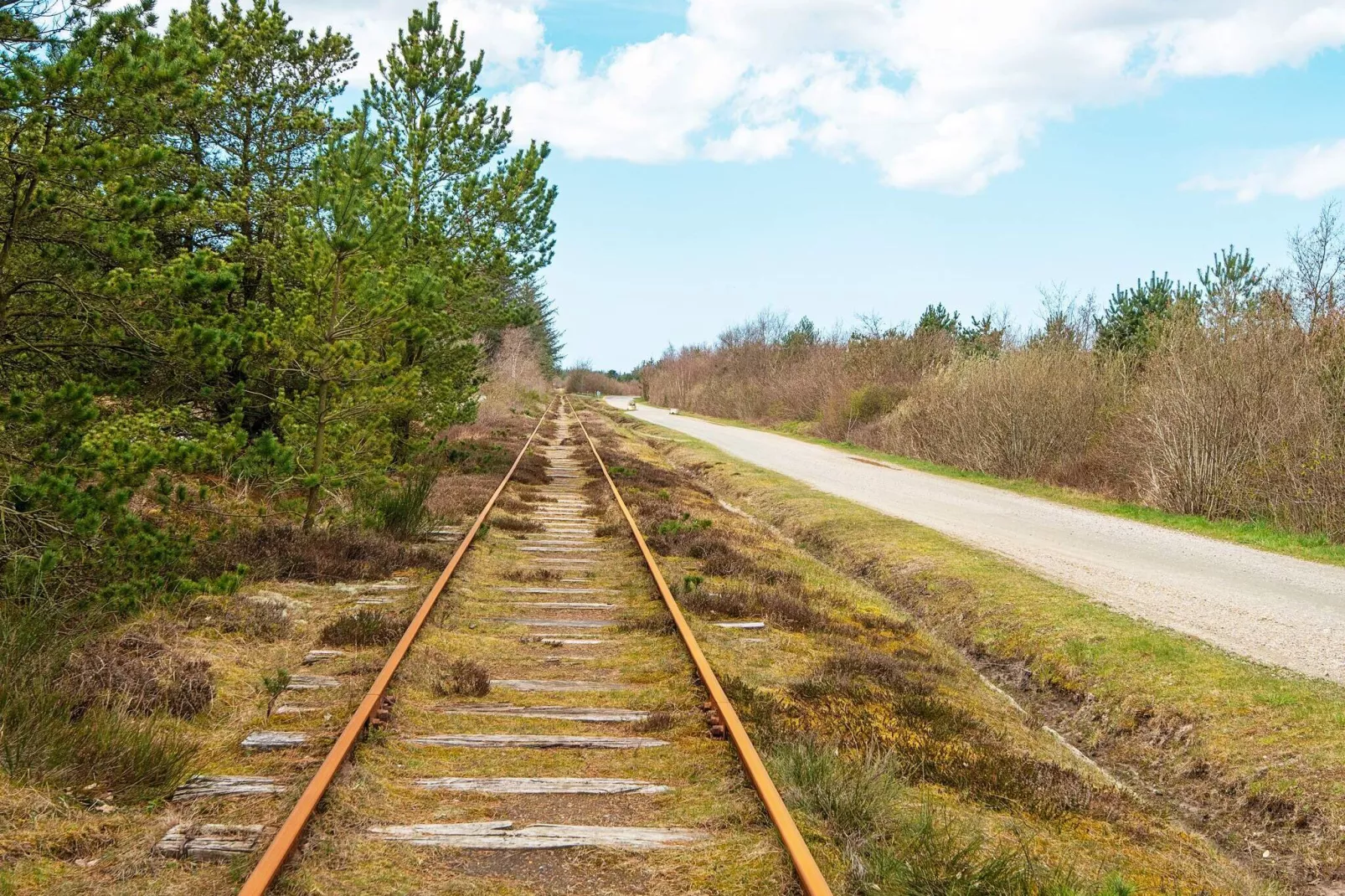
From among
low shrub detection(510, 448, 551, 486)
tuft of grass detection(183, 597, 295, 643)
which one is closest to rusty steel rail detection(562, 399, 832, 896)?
tuft of grass detection(183, 597, 295, 643)

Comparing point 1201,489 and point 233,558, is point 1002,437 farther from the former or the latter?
point 233,558

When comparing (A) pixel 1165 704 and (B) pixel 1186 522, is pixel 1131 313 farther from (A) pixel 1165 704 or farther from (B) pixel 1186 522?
(A) pixel 1165 704

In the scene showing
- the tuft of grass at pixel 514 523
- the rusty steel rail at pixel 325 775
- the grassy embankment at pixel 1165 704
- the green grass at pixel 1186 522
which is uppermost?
the green grass at pixel 1186 522

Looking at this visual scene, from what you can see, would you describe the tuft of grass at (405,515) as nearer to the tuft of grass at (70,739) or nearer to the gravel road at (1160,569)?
the tuft of grass at (70,739)

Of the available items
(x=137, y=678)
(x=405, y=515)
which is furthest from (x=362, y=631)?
(x=405, y=515)

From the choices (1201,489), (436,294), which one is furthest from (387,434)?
(1201,489)

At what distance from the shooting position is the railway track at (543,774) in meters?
3.50

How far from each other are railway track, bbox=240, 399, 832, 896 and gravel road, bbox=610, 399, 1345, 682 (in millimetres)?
4909

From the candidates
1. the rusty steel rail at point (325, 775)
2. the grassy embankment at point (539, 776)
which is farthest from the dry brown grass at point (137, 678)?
the grassy embankment at point (539, 776)

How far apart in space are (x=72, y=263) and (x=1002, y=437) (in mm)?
23490

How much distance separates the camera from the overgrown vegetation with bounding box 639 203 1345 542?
15.4m

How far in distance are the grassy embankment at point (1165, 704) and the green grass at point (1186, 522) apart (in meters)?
5.21

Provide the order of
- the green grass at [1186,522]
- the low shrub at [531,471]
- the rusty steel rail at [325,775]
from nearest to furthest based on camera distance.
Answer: the rusty steel rail at [325,775] → the green grass at [1186,522] → the low shrub at [531,471]

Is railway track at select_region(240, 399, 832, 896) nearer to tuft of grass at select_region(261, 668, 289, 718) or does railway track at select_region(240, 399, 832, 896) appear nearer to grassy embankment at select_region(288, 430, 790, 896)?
grassy embankment at select_region(288, 430, 790, 896)
